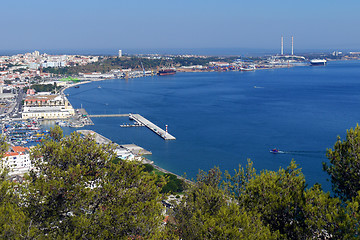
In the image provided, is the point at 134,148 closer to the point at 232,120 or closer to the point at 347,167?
the point at 232,120

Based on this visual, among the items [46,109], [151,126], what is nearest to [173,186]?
[151,126]

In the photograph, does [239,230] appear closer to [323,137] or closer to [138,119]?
[323,137]

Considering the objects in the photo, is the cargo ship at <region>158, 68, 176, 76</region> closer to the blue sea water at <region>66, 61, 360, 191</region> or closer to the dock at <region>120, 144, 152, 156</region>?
the blue sea water at <region>66, 61, 360, 191</region>

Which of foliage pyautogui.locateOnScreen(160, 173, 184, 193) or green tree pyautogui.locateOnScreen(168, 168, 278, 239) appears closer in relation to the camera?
green tree pyautogui.locateOnScreen(168, 168, 278, 239)

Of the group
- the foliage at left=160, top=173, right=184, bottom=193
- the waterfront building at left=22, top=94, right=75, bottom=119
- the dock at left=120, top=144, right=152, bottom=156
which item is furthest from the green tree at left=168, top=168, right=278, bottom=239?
the waterfront building at left=22, top=94, right=75, bottom=119

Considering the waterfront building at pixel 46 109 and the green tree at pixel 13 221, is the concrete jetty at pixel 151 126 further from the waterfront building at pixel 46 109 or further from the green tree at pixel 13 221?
the green tree at pixel 13 221

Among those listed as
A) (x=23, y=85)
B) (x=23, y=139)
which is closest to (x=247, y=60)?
(x=23, y=85)

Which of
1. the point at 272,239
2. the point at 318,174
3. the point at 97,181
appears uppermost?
the point at 97,181
